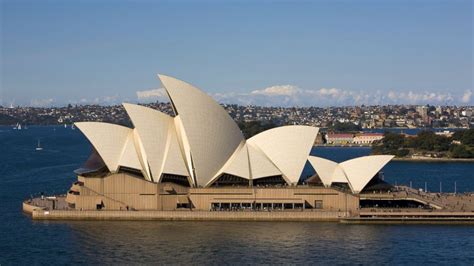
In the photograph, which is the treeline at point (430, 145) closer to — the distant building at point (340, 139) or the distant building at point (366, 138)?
the distant building at point (366, 138)

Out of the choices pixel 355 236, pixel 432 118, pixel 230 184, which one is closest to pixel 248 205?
pixel 230 184

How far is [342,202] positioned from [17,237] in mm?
17419

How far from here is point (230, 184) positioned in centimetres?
4378

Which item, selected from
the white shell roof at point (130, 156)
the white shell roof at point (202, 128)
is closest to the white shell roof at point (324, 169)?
the white shell roof at point (202, 128)

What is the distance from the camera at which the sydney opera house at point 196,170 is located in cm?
4253

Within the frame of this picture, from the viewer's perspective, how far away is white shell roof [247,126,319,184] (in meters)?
43.8

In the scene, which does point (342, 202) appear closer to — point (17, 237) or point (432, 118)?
point (17, 237)

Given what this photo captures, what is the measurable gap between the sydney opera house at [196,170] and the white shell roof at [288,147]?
0.06 meters

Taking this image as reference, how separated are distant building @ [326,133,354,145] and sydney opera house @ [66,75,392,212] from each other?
Result: 7548 cm

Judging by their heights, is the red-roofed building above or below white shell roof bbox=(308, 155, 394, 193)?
above

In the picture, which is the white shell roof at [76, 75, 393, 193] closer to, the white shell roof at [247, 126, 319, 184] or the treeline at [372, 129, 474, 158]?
the white shell roof at [247, 126, 319, 184]

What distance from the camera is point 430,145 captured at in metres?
91.8

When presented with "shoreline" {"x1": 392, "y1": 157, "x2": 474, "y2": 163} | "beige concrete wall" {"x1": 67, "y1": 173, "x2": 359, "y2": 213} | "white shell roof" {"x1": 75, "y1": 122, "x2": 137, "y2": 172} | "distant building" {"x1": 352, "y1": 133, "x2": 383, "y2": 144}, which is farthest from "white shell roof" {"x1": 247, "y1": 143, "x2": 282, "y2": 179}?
"distant building" {"x1": 352, "y1": 133, "x2": 383, "y2": 144}

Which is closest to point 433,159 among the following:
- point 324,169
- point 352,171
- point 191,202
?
point 352,171
